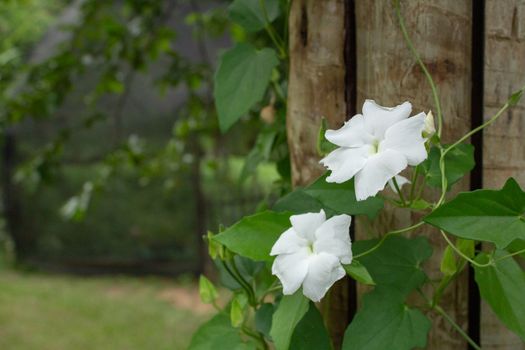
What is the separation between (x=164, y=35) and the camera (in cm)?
240

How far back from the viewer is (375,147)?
28.8 inches

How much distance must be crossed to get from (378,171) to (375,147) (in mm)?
40

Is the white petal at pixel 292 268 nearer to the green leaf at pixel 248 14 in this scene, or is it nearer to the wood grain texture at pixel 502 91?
the wood grain texture at pixel 502 91

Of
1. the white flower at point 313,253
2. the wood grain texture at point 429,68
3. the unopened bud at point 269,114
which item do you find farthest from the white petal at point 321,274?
the unopened bud at point 269,114

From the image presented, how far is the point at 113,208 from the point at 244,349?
4.05 meters

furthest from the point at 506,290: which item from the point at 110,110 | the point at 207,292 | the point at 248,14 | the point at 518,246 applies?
the point at 110,110

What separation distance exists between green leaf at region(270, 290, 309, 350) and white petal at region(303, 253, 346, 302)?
5cm

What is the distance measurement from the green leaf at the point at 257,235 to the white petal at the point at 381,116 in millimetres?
138

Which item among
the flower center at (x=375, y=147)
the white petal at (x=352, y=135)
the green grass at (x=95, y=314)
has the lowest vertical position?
the green grass at (x=95, y=314)

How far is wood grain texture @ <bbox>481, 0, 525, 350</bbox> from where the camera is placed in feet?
2.87

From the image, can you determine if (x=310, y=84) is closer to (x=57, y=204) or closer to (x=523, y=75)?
(x=523, y=75)

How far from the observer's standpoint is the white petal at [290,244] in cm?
75

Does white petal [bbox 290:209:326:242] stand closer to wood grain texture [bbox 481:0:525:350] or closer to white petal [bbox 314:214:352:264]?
white petal [bbox 314:214:352:264]

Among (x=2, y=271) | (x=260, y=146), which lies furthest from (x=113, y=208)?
(x=260, y=146)
